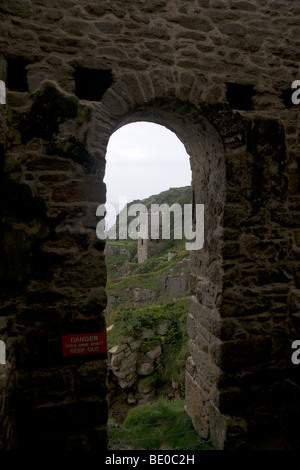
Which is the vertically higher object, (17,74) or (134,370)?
(17,74)

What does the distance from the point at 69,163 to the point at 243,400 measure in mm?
3152

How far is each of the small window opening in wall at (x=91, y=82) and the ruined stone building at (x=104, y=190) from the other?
0.01 metres

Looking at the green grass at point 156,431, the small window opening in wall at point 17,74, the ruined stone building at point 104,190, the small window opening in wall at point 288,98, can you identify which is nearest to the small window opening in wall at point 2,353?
the ruined stone building at point 104,190

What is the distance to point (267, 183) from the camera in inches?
150

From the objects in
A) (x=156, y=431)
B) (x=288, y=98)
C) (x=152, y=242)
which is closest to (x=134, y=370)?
(x=156, y=431)

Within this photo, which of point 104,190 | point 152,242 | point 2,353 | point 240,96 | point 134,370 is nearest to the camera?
point 2,353

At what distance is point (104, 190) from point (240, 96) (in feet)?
6.31

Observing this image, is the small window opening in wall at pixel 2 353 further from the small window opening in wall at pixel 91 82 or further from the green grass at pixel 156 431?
the small window opening in wall at pixel 91 82

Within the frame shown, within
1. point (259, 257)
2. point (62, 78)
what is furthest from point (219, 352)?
point (62, 78)

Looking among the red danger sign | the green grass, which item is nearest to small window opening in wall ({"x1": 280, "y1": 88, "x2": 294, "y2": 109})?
the red danger sign

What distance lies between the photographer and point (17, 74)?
10.9ft

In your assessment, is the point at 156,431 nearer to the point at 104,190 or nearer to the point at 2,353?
the point at 2,353

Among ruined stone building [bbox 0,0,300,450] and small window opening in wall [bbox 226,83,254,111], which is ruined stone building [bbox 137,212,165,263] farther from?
small window opening in wall [bbox 226,83,254,111]
